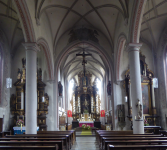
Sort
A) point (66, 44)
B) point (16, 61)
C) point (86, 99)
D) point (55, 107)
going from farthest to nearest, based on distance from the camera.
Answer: point (86, 99) < point (66, 44) < point (55, 107) < point (16, 61)

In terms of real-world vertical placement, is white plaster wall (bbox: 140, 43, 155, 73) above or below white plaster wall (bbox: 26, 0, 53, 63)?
below

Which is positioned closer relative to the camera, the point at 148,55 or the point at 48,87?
the point at 148,55

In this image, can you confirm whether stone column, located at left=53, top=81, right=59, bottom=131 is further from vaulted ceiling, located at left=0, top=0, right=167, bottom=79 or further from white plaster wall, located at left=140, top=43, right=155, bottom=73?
white plaster wall, located at left=140, top=43, right=155, bottom=73

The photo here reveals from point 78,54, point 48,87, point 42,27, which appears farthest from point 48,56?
point 42,27

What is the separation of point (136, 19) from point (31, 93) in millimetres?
6353

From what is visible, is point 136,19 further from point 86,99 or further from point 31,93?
point 86,99

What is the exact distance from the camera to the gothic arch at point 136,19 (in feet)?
34.1

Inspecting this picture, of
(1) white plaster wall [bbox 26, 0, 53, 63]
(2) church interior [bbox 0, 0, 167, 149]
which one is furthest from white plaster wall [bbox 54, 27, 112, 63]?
(1) white plaster wall [bbox 26, 0, 53, 63]

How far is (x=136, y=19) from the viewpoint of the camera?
35.9ft

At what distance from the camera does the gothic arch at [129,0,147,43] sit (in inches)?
410

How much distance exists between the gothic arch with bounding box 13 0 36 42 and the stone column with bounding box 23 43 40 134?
0.46 meters

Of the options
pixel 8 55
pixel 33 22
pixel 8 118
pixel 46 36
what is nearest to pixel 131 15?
pixel 33 22

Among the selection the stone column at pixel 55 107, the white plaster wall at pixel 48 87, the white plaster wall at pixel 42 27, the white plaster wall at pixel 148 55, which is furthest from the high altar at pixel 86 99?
the white plaster wall at pixel 42 27

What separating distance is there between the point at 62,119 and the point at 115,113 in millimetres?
4928
